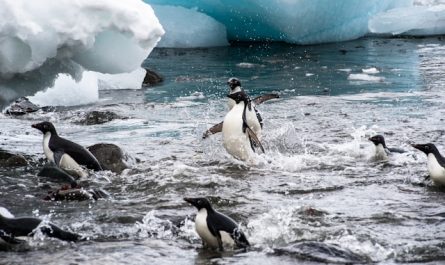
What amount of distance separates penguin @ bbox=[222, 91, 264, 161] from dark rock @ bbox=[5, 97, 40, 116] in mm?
4284

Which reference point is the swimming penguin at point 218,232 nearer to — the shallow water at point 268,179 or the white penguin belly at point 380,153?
the shallow water at point 268,179

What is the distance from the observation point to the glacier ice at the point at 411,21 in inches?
810

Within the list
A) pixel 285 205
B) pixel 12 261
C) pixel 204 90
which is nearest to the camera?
pixel 12 261

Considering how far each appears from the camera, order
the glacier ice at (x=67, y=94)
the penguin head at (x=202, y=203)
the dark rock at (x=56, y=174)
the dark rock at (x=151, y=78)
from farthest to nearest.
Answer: the dark rock at (x=151, y=78), the glacier ice at (x=67, y=94), the dark rock at (x=56, y=174), the penguin head at (x=202, y=203)

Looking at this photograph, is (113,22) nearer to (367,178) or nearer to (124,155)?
(124,155)

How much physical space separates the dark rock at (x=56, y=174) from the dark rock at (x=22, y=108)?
440cm

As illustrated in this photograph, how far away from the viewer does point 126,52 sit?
9.04 metres

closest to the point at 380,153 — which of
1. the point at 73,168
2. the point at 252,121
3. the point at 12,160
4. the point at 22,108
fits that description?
the point at 252,121

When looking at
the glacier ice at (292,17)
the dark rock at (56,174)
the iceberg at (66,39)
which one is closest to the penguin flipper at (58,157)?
the dark rock at (56,174)

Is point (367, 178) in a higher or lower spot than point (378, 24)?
lower

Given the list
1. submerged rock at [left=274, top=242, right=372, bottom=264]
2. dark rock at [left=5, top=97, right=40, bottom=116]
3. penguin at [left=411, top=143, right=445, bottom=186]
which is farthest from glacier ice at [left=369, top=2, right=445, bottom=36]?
submerged rock at [left=274, top=242, right=372, bottom=264]

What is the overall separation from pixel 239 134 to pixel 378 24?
13.2 meters

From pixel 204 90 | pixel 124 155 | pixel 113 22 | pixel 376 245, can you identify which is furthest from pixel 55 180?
pixel 204 90

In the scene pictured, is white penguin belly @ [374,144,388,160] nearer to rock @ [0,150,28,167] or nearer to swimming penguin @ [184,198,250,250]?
swimming penguin @ [184,198,250,250]
